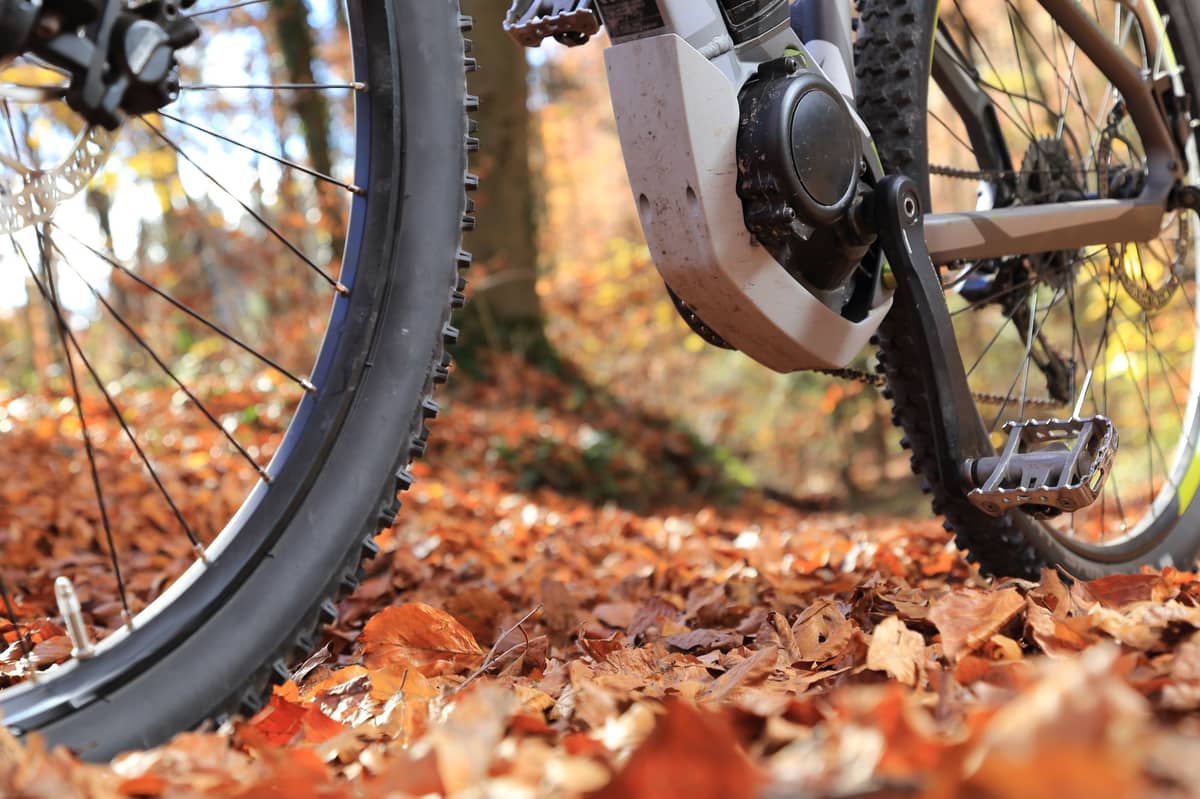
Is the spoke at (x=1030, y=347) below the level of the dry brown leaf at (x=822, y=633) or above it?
above

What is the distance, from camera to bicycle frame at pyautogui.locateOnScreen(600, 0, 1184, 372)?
1.33 m

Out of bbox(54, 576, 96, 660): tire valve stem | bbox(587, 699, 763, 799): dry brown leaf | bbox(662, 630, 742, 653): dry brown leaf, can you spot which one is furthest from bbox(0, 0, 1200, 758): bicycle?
bbox(587, 699, 763, 799): dry brown leaf

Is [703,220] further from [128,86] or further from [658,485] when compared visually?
[658,485]

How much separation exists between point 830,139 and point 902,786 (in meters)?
1.06

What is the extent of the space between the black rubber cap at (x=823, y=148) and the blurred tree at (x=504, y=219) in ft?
13.3

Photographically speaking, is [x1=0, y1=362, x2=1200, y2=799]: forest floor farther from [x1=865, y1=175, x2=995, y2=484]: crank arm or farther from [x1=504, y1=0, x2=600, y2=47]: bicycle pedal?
[x1=504, y1=0, x2=600, y2=47]: bicycle pedal

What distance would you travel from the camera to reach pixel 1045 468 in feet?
4.68

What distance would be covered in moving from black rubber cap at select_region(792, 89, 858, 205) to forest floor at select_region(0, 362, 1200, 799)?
575 mm

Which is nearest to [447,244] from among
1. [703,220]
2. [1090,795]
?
[703,220]

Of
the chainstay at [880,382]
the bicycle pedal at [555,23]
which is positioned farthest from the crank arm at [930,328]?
the bicycle pedal at [555,23]

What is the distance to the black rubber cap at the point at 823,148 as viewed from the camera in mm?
1400

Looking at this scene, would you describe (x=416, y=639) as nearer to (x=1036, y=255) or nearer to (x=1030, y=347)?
(x=1030, y=347)

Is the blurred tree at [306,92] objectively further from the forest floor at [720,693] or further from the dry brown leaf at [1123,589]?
the dry brown leaf at [1123,589]

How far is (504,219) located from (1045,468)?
178 inches
